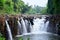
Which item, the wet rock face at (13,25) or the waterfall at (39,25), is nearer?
the wet rock face at (13,25)

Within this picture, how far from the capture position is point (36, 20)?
44750mm

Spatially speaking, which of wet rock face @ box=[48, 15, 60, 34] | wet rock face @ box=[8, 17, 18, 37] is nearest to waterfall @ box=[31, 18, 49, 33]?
wet rock face @ box=[48, 15, 60, 34]

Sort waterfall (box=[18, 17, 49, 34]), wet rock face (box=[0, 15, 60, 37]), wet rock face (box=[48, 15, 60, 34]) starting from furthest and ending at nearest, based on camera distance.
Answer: waterfall (box=[18, 17, 49, 34]) < wet rock face (box=[48, 15, 60, 34]) < wet rock face (box=[0, 15, 60, 37])

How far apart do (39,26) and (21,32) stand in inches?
282

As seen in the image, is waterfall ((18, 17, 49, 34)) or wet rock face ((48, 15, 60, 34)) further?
waterfall ((18, 17, 49, 34))

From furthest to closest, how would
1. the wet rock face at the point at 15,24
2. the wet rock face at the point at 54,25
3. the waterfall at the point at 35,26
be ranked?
the waterfall at the point at 35,26, the wet rock face at the point at 54,25, the wet rock face at the point at 15,24

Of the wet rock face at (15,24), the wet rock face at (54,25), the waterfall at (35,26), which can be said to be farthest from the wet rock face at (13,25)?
the wet rock face at (54,25)

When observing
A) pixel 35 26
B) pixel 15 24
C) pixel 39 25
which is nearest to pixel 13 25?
pixel 15 24

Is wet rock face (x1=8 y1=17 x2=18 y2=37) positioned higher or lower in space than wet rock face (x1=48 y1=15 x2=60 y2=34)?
higher

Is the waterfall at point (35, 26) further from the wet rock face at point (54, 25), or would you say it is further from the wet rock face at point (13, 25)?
the wet rock face at point (13, 25)

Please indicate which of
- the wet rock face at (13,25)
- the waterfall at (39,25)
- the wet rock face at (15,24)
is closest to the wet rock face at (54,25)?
the wet rock face at (15,24)

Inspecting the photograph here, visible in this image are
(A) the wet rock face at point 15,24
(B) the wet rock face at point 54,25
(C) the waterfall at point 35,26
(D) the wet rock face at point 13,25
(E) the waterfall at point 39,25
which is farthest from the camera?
(E) the waterfall at point 39,25

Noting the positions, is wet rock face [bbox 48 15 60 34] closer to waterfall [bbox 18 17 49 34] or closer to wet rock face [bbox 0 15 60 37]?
wet rock face [bbox 0 15 60 37]

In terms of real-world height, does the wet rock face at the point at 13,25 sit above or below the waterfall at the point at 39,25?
above
